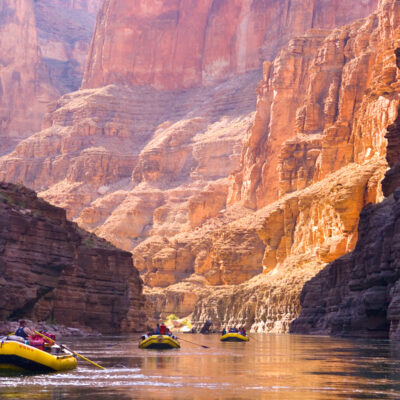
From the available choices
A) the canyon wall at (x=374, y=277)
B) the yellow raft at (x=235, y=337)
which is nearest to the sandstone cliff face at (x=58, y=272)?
the yellow raft at (x=235, y=337)

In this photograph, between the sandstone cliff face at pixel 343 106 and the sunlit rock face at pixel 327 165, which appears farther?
the sandstone cliff face at pixel 343 106

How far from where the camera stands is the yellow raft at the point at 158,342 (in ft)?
199

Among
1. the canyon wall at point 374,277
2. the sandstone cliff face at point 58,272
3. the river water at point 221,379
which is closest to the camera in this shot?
the river water at point 221,379

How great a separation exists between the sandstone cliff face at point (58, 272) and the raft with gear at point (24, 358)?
38559 mm

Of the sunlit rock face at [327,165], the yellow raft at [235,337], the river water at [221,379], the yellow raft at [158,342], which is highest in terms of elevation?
the sunlit rock face at [327,165]

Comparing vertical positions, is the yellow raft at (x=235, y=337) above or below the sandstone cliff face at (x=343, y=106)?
below

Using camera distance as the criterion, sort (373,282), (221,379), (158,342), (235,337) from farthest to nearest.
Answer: (235,337)
(373,282)
(158,342)
(221,379)

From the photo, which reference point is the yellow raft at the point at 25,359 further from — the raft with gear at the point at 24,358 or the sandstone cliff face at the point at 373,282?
the sandstone cliff face at the point at 373,282

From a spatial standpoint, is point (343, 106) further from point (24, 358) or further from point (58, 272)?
point (24, 358)

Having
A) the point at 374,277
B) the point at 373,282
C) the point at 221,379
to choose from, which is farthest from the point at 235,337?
the point at 221,379

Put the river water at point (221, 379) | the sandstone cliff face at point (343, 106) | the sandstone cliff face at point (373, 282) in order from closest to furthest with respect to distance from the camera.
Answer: the river water at point (221, 379), the sandstone cliff face at point (373, 282), the sandstone cliff face at point (343, 106)

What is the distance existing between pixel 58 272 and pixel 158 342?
27011 mm

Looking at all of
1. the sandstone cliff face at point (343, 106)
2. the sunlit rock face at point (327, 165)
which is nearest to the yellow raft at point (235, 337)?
the sunlit rock face at point (327, 165)

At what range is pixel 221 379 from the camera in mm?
36562
